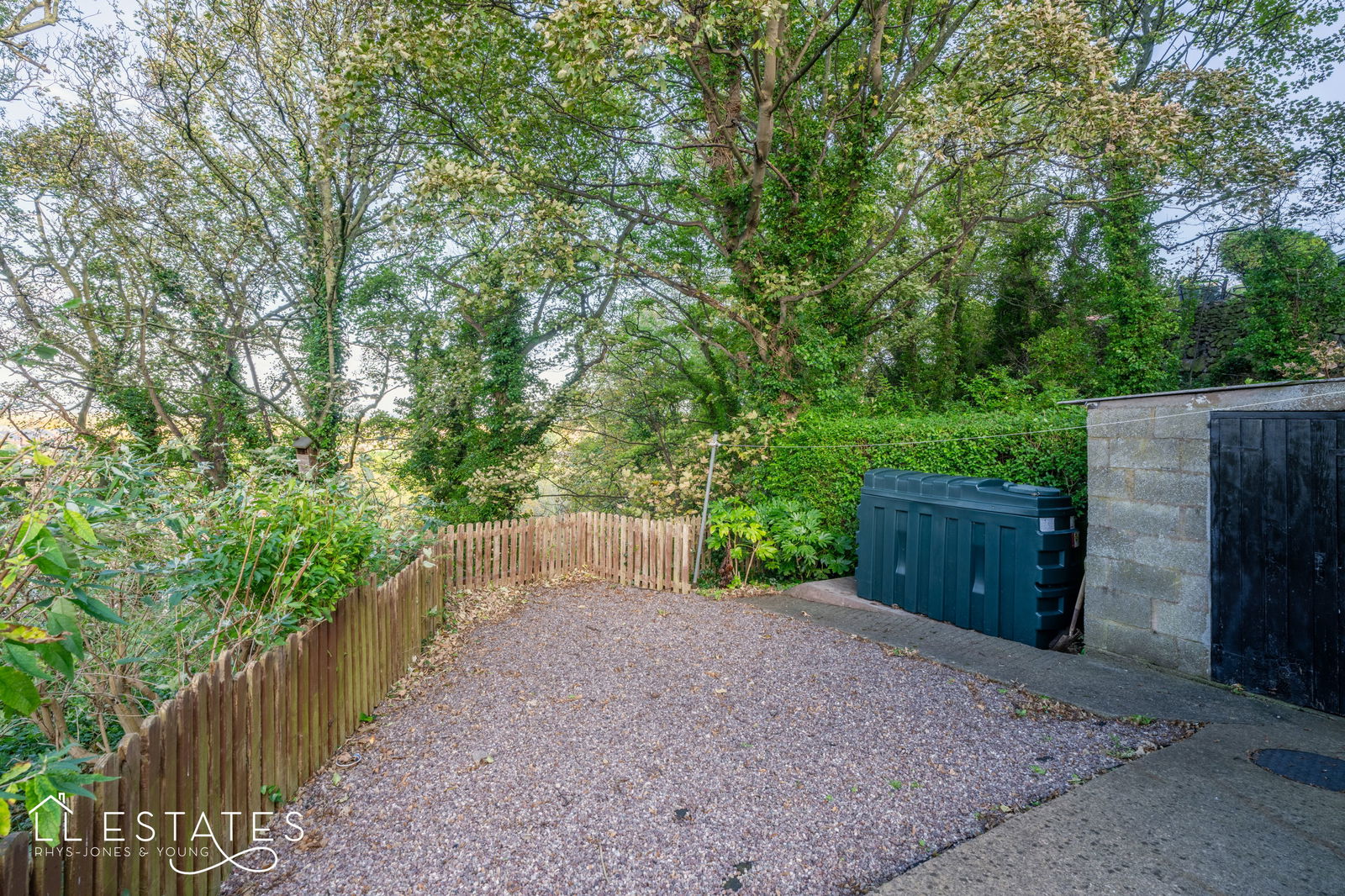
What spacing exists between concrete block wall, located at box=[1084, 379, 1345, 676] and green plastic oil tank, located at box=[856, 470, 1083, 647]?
283 mm

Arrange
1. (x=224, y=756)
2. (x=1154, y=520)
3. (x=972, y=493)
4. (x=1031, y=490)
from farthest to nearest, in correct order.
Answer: (x=972, y=493), (x=1031, y=490), (x=1154, y=520), (x=224, y=756)

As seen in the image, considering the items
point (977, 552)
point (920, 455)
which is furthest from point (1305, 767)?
point (920, 455)

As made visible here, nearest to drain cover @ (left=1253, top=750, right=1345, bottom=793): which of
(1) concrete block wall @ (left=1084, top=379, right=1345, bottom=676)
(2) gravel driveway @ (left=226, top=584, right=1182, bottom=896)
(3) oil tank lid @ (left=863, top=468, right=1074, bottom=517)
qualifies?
(2) gravel driveway @ (left=226, top=584, right=1182, bottom=896)

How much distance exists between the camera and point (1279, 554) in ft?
13.8

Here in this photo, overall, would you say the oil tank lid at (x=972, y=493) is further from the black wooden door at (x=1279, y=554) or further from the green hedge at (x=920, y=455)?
the black wooden door at (x=1279, y=554)

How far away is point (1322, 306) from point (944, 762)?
11.7m

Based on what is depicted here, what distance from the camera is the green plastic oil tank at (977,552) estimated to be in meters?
5.45

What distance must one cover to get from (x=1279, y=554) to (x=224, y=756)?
19.8 ft

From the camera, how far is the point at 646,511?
10.1 metres

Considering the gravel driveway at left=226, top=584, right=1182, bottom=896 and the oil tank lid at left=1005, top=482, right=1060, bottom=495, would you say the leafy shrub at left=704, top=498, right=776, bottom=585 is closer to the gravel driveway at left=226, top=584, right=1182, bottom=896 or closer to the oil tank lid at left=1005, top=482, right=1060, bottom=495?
the gravel driveway at left=226, top=584, right=1182, bottom=896

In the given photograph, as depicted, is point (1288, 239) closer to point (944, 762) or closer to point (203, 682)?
point (944, 762)

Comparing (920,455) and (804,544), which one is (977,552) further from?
(804,544)

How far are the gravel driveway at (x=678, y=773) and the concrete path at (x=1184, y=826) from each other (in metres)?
0.19

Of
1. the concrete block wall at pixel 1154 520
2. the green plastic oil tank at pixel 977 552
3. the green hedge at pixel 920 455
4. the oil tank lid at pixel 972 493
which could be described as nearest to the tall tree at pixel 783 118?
the green hedge at pixel 920 455
